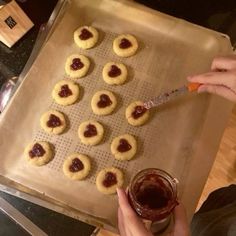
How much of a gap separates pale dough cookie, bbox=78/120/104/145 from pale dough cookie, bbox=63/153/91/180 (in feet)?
0.18

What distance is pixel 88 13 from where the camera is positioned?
139 centimetres

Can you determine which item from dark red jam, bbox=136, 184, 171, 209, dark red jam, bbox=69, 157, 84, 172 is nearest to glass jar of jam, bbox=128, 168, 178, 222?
dark red jam, bbox=136, 184, 171, 209

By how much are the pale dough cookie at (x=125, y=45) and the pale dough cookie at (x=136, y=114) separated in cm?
18

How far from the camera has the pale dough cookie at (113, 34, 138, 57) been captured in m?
1.34

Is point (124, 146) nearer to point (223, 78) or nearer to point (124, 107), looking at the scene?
point (124, 107)

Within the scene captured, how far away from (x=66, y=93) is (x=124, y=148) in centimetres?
25

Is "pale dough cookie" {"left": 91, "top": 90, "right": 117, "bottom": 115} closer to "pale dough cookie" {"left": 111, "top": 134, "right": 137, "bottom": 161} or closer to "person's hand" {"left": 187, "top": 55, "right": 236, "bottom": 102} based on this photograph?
"pale dough cookie" {"left": 111, "top": 134, "right": 137, "bottom": 161}

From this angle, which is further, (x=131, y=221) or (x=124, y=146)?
(x=124, y=146)

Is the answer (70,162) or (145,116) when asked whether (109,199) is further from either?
(145,116)

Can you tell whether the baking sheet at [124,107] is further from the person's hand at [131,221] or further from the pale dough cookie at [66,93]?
the person's hand at [131,221]

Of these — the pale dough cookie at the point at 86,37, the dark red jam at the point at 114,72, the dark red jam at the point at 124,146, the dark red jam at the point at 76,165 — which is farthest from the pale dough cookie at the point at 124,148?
the pale dough cookie at the point at 86,37

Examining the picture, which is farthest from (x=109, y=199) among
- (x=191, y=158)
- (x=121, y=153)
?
(x=191, y=158)

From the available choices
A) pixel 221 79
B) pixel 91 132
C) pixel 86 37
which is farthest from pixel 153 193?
pixel 86 37

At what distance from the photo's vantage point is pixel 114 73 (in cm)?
131
